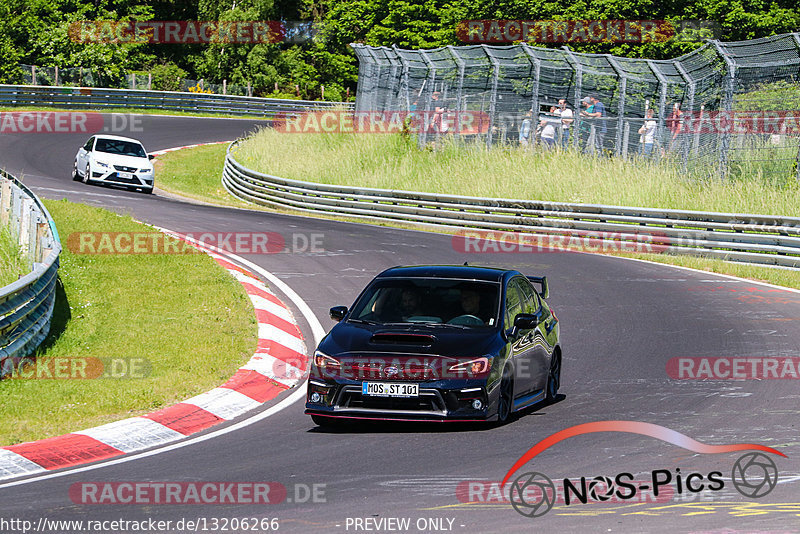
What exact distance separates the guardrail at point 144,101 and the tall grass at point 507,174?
20015 mm

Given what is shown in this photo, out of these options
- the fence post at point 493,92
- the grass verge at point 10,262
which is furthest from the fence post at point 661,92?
the grass verge at point 10,262

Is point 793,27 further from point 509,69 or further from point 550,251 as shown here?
point 550,251

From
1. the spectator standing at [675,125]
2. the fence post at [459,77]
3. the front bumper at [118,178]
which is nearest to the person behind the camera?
the spectator standing at [675,125]

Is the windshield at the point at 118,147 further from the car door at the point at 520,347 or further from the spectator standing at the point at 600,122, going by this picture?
the car door at the point at 520,347

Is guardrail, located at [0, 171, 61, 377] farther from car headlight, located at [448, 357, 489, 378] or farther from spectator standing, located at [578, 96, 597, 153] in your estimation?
spectator standing, located at [578, 96, 597, 153]

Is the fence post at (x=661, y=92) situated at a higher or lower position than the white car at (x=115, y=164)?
higher

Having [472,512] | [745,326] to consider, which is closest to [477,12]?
[745,326]

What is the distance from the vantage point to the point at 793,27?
5712cm

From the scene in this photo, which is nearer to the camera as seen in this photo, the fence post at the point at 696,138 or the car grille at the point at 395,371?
the car grille at the point at 395,371

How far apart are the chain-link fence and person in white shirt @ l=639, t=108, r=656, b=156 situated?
2 centimetres

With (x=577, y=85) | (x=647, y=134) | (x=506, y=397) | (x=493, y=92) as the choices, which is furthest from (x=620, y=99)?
(x=506, y=397)

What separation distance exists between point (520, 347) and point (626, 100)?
18.3 m

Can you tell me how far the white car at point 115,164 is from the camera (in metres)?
33.5

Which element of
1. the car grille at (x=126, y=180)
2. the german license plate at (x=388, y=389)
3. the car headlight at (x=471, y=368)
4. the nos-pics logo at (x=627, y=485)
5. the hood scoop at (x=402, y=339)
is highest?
the hood scoop at (x=402, y=339)
